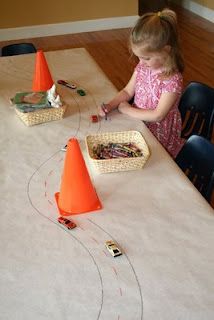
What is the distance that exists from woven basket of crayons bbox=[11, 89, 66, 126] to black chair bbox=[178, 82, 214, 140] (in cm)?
62

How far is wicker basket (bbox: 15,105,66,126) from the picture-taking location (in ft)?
4.94

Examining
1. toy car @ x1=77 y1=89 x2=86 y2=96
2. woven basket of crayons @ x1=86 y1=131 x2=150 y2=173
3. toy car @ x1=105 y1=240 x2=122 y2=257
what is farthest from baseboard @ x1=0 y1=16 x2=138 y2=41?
toy car @ x1=105 y1=240 x2=122 y2=257

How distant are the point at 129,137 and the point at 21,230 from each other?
20.1 inches

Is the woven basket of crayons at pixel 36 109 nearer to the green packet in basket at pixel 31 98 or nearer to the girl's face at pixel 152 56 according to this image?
the green packet in basket at pixel 31 98

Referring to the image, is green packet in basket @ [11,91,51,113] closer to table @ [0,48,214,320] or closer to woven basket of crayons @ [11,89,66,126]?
woven basket of crayons @ [11,89,66,126]

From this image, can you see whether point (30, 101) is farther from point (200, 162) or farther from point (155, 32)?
point (200, 162)

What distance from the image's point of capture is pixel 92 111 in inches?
64.2

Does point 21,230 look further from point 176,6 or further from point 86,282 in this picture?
point 176,6

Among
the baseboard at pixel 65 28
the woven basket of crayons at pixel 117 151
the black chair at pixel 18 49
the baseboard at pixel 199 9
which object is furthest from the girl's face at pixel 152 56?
the baseboard at pixel 199 9

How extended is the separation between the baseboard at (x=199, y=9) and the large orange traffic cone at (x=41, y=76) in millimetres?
3991

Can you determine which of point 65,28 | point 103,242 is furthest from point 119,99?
point 65,28

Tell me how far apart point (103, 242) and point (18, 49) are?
1764 mm

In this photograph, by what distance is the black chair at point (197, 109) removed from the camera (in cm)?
179

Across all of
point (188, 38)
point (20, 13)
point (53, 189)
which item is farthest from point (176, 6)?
point (53, 189)
